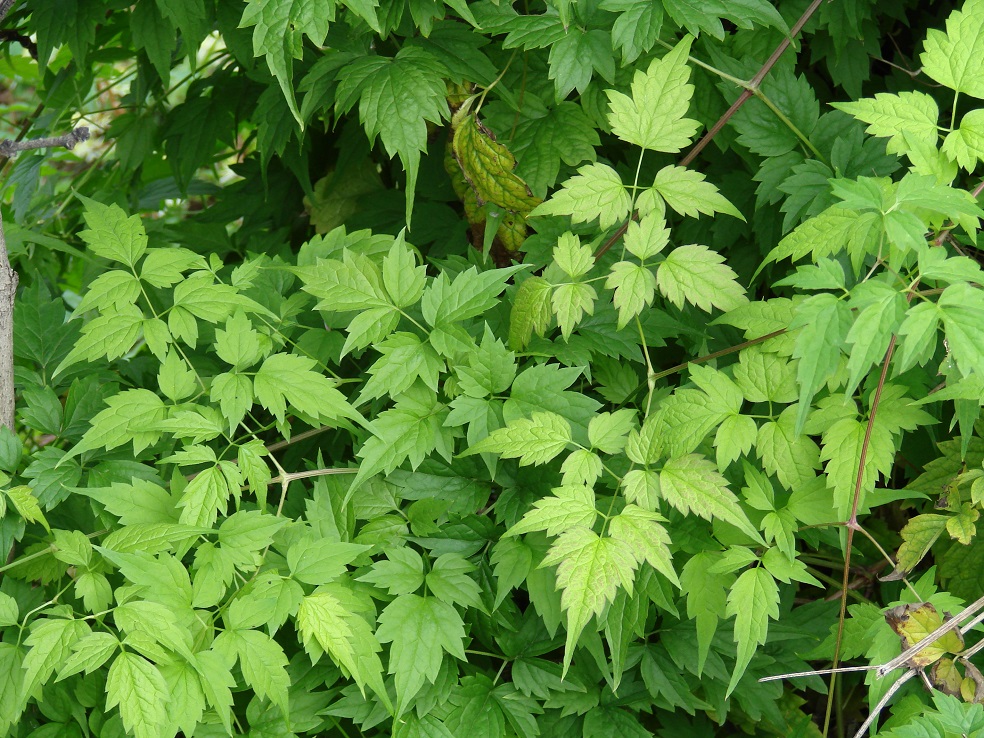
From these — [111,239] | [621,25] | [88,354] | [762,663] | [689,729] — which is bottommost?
[689,729]

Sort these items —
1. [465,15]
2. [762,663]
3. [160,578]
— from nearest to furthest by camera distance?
[160,578] → [465,15] → [762,663]

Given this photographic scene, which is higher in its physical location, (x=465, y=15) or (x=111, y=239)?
(x=465, y=15)

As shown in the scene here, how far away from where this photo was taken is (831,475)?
1.36m

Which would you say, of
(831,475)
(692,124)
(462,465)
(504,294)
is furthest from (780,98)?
(462,465)

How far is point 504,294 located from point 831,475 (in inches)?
28.4

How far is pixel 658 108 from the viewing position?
4.88ft

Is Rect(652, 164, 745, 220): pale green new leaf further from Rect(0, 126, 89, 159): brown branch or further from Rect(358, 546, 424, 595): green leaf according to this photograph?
Rect(0, 126, 89, 159): brown branch

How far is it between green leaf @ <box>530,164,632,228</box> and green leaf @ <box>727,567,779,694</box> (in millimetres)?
630

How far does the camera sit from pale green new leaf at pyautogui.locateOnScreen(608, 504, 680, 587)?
128 cm

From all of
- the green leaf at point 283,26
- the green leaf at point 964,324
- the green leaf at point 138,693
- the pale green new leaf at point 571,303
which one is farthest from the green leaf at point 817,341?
the green leaf at point 138,693

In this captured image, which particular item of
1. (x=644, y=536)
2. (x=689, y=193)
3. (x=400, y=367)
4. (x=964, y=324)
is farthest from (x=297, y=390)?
(x=964, y=324)

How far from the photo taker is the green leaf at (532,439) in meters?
1.36

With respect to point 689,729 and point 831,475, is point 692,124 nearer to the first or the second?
point 831,475

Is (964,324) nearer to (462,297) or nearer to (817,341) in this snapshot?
(817,341)
